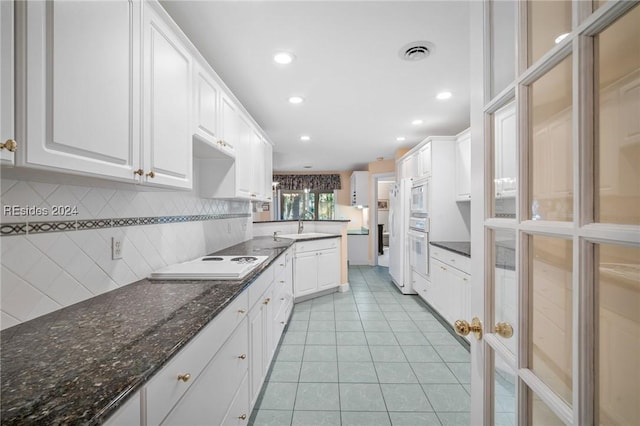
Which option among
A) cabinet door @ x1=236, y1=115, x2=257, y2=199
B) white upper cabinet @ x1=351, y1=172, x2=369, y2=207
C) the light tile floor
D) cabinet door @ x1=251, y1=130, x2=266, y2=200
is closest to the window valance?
white upper cabinet @ x1=351, y1=172, x2=369, y2=207

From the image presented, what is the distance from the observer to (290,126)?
3787 mm

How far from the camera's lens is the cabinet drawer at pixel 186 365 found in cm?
72

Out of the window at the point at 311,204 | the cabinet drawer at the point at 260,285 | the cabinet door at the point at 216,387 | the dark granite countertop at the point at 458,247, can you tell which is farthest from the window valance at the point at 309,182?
the cabinet door at the point at 216,387

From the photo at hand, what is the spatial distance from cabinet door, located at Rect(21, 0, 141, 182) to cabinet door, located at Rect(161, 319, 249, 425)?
0.80 metres

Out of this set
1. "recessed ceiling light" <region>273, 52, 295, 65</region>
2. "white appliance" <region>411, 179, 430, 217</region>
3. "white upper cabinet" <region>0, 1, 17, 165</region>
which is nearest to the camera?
"white upper cabinet" <region>0, 1, 17, 165</region>

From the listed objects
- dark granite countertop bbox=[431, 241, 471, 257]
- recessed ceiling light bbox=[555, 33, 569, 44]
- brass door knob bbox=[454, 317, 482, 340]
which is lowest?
dark granite countertop bbox=[431, 241, 471, 257]

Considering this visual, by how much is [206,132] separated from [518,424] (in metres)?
1.94

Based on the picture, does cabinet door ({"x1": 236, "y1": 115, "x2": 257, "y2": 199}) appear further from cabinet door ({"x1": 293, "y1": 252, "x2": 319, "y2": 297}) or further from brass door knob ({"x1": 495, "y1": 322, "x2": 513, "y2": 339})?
brass door knob ({"x1": 495, "y1": 322, "x2": 513, "y2": 339})

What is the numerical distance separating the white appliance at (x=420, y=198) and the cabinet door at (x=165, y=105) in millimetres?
2966

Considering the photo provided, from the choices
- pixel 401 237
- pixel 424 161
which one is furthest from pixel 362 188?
A: pixel 424 161

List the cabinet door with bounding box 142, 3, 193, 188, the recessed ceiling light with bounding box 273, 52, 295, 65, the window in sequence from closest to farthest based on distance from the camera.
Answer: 1. the cabinet door with bounding box 142, 3, 193, 188
2. the recessed ceiling light with bounding box 273, 52, 295, 65
3. the window

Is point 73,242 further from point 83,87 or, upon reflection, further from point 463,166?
point 463,166

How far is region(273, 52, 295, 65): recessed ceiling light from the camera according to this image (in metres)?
2.03

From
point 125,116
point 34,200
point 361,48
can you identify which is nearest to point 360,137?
point 361,48
